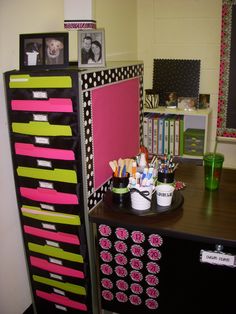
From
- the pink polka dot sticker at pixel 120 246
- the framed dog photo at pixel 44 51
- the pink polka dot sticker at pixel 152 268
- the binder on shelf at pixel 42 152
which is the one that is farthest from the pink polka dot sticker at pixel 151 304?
the framed dog photo at pixel 44 51

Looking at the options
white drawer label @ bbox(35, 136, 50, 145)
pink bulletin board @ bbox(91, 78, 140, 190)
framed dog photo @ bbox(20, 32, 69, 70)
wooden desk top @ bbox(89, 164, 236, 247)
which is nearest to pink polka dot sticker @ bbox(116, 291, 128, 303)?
wooden desk top @ bbox(89, 164, 236, 247)

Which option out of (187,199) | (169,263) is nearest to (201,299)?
(169,263)

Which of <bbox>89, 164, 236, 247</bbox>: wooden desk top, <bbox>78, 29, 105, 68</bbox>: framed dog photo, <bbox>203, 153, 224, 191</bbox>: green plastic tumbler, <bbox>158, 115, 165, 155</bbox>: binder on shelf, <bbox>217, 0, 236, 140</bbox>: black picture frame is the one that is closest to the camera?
<bbox>89, 164, 236, 247</bbox>: wooden desk top

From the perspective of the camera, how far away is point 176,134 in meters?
2.73

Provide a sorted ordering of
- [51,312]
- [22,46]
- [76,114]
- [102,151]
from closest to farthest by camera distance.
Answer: [76,114] < [22,46] < [102,151] < [51,312]

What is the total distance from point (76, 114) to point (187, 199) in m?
0.62

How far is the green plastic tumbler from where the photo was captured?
1536 millimetres

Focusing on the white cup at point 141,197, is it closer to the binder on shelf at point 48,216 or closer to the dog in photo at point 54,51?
the binder on shelf at point 48,216

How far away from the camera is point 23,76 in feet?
4.44

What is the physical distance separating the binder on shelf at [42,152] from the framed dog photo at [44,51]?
12.9 inches

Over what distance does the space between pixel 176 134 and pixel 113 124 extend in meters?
1.20

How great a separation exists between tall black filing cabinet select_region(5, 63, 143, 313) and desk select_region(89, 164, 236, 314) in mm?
99

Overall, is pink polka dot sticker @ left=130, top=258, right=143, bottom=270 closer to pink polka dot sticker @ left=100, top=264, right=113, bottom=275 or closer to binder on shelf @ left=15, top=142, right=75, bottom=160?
pink polka dot sticker @ left=100, top=264, right=113, bottom=275

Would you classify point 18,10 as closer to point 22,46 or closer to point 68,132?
point 22,46
